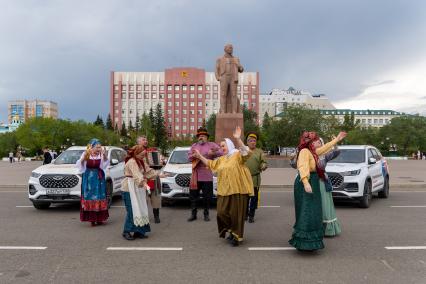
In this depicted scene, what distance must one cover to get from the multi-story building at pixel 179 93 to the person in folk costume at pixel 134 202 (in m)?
117

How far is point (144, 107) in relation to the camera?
128m

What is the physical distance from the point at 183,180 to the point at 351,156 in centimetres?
484

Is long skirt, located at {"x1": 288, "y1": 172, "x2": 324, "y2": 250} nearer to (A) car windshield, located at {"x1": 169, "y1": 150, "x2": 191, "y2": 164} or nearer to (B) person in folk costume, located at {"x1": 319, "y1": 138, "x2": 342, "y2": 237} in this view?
(B) person in folk costume, located at {"x1": 319, "y1": 138, "x2": 342, "y2": 237}

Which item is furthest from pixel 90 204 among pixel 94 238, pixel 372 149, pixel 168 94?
pixel 168 94

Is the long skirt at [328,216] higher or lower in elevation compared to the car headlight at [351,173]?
lower

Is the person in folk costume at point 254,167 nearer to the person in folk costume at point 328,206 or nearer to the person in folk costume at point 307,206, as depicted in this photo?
the person in folk costume at point 328,206

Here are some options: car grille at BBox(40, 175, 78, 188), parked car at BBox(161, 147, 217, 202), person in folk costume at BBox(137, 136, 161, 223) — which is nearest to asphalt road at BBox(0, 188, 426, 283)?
person in folk costume at BBox(137, 136, 161, 223)

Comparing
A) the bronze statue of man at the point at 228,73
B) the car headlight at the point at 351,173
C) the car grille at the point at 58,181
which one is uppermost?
the bronze statue of man at the point at 228,73

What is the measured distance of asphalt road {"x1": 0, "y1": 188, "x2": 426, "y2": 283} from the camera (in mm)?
4969

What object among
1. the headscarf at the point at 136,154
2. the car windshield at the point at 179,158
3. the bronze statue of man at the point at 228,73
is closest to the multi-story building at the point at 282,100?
the bronze statue of man at the point at 228,73

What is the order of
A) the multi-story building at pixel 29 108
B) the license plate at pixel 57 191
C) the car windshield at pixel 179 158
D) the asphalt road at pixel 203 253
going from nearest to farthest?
the asphalt road at pixel 203 253, the license plate at pixel 57 191, the car windshield at pixel 179 158, the multi-story building at pixel 29 108

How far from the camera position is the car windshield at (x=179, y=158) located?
457 inches

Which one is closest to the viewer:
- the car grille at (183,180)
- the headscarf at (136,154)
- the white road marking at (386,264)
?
the white road marking at (386,264)

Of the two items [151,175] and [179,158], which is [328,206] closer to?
[151,175]
